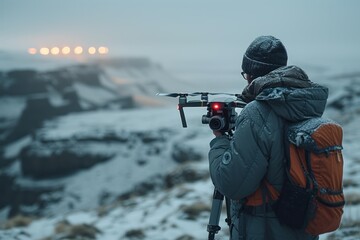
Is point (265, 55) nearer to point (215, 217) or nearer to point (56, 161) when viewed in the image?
point (215, 217)

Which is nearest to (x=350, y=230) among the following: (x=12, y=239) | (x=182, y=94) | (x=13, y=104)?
(x=182, y=94)

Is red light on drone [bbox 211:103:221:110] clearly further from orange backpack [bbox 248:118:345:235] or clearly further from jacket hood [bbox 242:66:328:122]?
orange backpack [bbox 248:118:345:235]

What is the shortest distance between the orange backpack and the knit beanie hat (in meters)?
0.49

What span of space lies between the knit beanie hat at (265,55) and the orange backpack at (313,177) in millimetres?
495

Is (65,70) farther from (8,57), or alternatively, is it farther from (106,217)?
(106,217)

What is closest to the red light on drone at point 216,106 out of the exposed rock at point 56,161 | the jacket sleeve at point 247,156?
the jacket sleeve at point 247,156

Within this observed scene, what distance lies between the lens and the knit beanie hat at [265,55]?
3.27m

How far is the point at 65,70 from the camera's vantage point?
8569 cm

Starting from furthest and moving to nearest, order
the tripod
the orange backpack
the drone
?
the tripod < the drone < the orange backpack

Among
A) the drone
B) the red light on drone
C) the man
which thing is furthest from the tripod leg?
the red light on drone

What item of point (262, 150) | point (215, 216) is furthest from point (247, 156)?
point (215, 216)

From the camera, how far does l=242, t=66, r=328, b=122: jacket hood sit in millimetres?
2951

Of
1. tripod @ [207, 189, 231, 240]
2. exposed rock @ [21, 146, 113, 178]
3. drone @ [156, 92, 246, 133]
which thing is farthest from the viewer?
exposed rock @ [21, 146, 113, 178]

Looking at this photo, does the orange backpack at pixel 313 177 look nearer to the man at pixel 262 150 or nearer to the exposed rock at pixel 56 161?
the man at pixel 262 150
